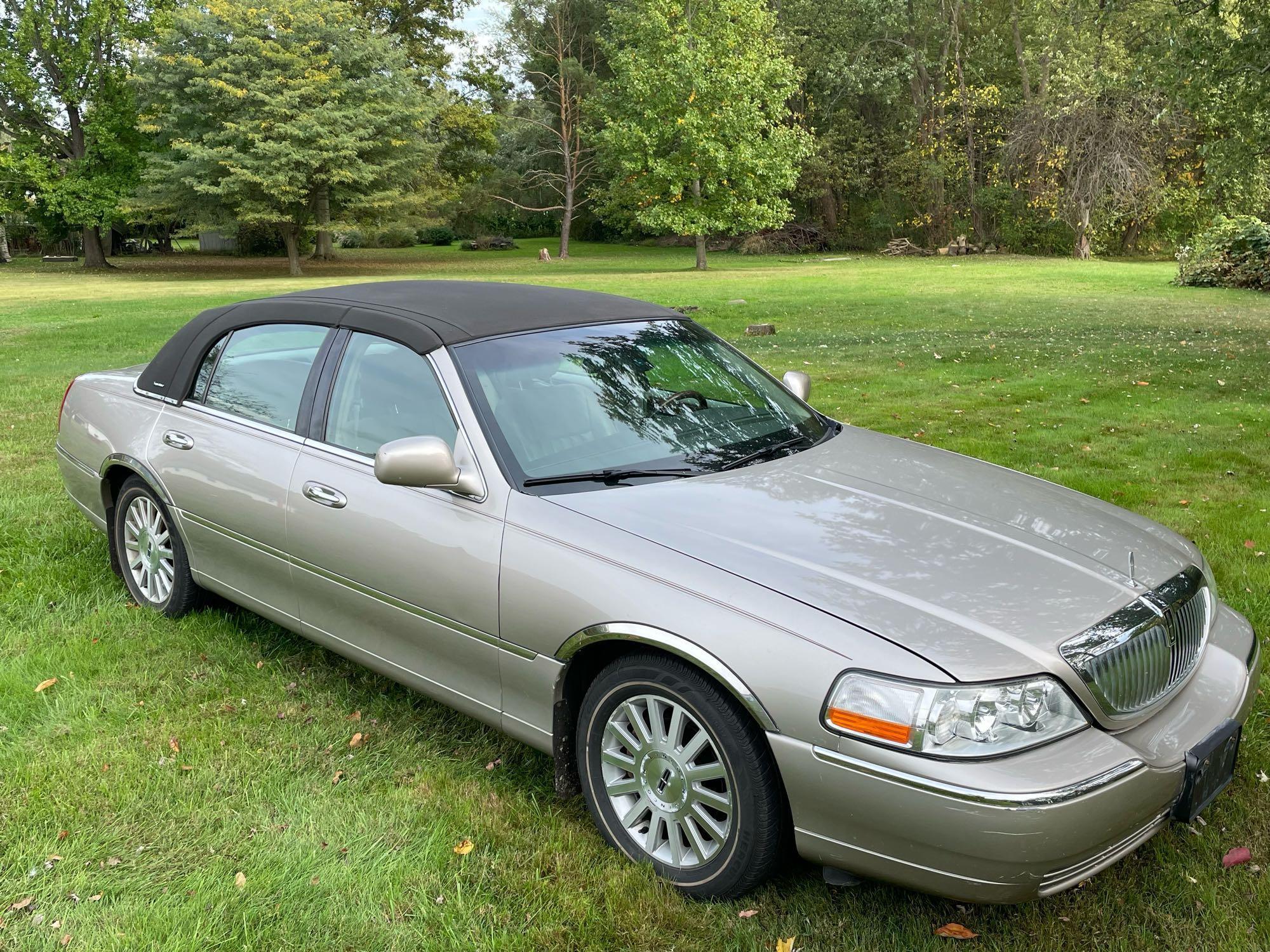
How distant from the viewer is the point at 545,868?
302cm

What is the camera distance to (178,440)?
4.43 m

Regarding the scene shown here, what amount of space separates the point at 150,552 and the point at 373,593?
1.87m

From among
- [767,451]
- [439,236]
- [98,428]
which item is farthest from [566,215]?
[767,451]

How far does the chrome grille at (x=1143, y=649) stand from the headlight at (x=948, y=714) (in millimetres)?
163

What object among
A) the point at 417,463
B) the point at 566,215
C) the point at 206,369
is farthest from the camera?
the point at 566,215

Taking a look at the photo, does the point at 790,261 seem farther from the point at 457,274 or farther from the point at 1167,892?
the point at 1167,892

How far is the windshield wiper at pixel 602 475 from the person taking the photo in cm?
325

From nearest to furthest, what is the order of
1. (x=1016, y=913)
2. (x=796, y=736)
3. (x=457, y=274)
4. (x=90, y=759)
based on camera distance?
1. (x=796, y=736)
2. (x=1016, y=913)
3. (x=90, y=759)
4. (x=457, y=274)

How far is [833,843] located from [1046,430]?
22.5 feet

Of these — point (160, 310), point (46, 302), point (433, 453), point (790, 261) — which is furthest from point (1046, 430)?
point (790, 261)

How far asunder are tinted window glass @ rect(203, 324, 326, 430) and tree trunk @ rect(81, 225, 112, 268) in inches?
1740

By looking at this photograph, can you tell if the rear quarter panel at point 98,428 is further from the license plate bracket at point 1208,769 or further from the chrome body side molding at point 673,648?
the license plate bracket at point 1208,769

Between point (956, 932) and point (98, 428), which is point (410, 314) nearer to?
point (98, 428)

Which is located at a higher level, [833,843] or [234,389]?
[234,389]
